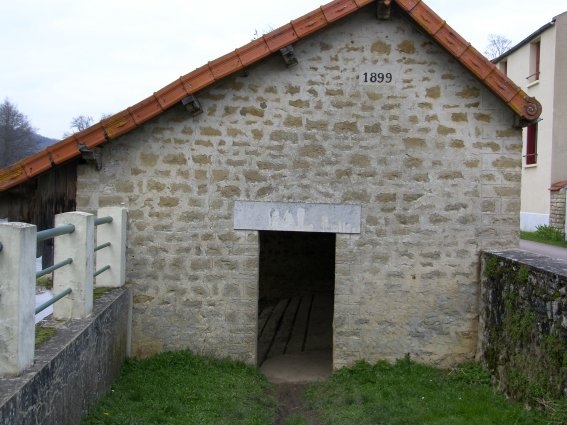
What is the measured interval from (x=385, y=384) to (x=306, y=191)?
2.25 metres

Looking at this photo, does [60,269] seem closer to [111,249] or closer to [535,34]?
[111,249]

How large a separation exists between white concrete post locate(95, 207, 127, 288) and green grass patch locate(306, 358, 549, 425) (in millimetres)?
2461

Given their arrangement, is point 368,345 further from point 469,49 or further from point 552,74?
point 552,74

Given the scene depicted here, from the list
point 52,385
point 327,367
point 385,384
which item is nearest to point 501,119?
point 385,384

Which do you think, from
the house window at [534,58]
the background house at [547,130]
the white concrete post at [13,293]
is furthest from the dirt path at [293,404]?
the house window at [534,58]

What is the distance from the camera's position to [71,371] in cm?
447

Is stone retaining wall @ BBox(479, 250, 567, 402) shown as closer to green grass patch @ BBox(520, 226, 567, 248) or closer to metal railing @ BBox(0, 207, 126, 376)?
metal railing @ BBox(0, 207, 126, 376)

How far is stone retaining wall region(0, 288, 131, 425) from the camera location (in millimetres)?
3449

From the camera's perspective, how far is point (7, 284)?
3.52 m

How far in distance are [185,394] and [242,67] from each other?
11.2ft

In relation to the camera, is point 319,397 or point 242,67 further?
point 242,67

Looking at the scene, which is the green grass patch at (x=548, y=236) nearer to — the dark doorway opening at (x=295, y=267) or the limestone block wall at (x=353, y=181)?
the dark doorway opening at (x=295, y=267)

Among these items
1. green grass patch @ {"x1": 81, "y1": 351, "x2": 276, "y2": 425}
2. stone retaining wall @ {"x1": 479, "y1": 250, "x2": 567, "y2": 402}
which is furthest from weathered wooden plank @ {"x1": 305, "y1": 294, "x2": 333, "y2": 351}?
stone retaining wall @ {"x1": 479, "y1": 250, "x2": 567, "y2": 402}

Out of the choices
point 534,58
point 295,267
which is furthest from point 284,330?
point 534,58
